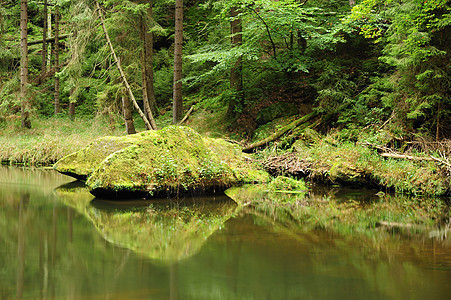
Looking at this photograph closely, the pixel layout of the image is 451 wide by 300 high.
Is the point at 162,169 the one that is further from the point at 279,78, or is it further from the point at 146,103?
the point at 279,78

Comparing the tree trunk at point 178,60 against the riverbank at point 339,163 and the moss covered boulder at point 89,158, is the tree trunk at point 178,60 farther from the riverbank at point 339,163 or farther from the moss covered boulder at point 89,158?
the moss covered boulder at point 89,158

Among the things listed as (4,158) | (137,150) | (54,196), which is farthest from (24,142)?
(137,150)

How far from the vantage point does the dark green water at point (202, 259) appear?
12.5 ft

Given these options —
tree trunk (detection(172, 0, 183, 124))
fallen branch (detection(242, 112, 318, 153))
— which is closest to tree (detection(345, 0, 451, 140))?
fallen branch (detection(242, 112, 318, 153))

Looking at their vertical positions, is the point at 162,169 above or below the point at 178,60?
below

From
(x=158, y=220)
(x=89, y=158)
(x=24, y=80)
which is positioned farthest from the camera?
(x=24, y=80)

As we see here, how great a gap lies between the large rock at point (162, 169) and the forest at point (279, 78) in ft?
9.87

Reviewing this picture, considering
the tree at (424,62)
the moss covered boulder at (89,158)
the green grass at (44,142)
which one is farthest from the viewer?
the green grass at (44,142)

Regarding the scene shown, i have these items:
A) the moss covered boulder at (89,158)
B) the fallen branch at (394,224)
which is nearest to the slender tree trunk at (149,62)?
the moss covered boulder at (89,158)

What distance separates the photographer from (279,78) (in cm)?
1730

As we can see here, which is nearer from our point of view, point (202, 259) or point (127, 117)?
point (202, 259)

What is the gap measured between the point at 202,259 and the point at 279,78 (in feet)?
44.4

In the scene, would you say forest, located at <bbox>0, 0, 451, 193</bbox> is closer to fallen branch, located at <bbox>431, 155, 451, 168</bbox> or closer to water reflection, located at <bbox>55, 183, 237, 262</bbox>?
fallen branch, located at <bbox>431, 155, 451, 168</bbox>

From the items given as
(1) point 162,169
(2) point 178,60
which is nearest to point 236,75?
(2) point 178,60
